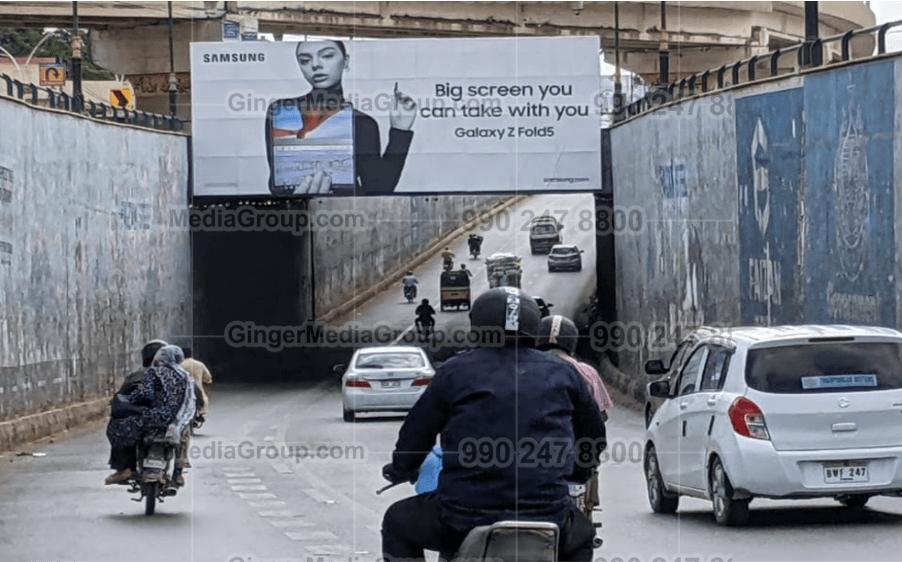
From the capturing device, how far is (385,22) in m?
63.8

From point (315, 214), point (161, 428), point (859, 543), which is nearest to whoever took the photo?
point (859, 543)

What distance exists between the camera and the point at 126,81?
2739 inches

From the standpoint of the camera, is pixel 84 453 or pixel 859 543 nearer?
pixel 859 543

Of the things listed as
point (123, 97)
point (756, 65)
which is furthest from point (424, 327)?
point (756, 65)

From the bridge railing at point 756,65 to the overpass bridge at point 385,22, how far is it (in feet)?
75.9

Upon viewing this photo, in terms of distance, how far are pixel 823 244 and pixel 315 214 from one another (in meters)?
43.5

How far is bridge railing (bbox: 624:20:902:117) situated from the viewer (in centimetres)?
2245

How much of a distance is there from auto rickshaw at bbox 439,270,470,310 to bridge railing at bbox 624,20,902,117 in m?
34.8

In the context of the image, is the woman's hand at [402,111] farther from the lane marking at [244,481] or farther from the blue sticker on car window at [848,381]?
the blue sticker on car window at [848,381]

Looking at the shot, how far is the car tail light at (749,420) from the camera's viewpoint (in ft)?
45.9

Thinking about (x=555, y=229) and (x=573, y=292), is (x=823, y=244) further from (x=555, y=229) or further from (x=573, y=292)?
(x=555, y=229)

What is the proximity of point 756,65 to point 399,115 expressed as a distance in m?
11.9

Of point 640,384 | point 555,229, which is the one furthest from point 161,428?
point 555,229

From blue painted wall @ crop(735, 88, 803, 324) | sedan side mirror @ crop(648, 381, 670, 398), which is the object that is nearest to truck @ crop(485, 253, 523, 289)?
blue painted wall @ crop(735, 88, 803, 324)
